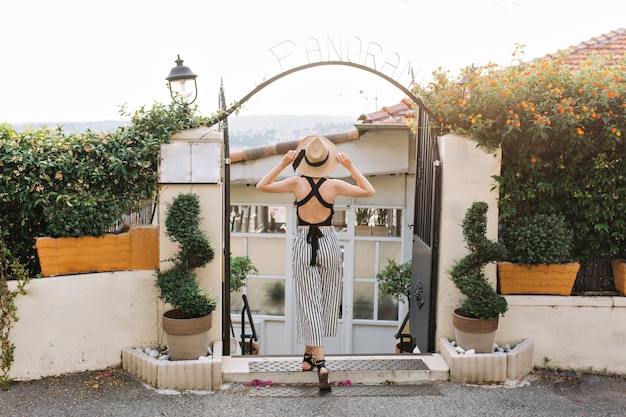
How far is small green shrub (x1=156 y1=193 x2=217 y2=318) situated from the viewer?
4.64m

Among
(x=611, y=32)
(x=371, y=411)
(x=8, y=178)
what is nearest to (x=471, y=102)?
(x=371, y=411)

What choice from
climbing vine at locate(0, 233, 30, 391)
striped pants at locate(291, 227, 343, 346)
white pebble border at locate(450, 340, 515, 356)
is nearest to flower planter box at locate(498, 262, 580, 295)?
white pebble border at locate(450, 340, 515, 356)

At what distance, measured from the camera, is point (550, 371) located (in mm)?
5184

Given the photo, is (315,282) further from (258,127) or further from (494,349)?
(258,127)

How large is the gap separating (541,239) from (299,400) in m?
2.56

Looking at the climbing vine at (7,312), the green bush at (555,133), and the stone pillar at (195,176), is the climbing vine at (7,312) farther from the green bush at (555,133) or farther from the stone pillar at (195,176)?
the green bush at (555,133)

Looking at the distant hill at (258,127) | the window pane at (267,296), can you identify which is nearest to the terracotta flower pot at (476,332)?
the distant hill at (258,127)

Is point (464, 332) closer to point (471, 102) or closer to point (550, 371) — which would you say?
point (550, 371)

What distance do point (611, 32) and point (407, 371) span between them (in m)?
7.82

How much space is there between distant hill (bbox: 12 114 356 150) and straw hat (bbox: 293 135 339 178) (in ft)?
0.58

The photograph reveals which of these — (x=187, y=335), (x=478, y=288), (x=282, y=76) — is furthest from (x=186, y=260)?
(x=478, y=288)

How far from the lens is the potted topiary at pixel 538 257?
5.08 metres

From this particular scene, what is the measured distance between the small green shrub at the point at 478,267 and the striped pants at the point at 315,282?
112 centimetres

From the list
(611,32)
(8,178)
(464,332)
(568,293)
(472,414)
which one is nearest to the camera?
(472,414)
